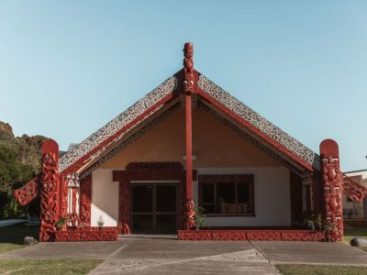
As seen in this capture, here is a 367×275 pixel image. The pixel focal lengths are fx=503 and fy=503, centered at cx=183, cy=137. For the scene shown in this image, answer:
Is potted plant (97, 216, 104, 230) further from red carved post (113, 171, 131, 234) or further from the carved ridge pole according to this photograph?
the carved ridge pole

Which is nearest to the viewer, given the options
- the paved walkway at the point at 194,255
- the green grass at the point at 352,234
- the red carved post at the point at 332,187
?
the paved walkway at the point at 194,255

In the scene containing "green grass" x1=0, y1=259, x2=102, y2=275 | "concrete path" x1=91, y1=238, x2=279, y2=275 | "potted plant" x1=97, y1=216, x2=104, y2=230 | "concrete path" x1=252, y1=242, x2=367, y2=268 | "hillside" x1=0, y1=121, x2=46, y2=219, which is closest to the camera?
"green grass" x1=0, y1=259, x2=102, y2=275

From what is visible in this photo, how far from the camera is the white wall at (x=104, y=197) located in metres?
15.8

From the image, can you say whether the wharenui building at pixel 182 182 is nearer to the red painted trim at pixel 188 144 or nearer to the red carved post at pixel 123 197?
the red carved post at pixel 123 197

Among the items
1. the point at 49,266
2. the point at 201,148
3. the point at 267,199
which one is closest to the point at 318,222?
the point at 267,199

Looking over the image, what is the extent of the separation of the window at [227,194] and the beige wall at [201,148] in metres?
0.44

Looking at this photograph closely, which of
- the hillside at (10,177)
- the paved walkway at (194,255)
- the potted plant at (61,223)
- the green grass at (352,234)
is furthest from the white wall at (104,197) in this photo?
the hillside at (10,177)

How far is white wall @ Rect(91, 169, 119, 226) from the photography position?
15.8m

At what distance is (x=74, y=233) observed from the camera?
12.5m

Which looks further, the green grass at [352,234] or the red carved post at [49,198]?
the green grass at [352,234]

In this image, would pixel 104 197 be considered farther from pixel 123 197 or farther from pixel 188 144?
pixel 188 144

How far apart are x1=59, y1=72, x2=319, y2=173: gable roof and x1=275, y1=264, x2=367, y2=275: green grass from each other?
480 centimetres

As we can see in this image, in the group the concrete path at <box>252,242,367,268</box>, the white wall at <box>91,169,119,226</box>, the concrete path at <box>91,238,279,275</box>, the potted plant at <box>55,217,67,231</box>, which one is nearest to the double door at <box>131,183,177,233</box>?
the white wall at <box>91,169,119,226</box>

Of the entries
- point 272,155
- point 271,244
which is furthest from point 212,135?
point 271,244
